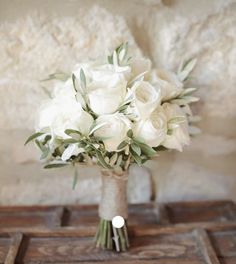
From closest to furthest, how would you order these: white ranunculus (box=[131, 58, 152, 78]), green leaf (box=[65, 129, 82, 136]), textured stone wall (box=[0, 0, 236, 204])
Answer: green leaf (box=[65, 129, 82, 136]) < white ranunculus (box=[131, 58, 152, 78]) < textured stone wall (box=[0, 0, 236, 204])

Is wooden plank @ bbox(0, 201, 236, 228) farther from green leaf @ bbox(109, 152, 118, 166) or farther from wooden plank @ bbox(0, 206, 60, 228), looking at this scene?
green leaf @ bbox(109, 152, 118, 166)

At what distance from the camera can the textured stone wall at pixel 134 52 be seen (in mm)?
971

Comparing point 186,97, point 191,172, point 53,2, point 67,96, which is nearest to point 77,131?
point 67,96

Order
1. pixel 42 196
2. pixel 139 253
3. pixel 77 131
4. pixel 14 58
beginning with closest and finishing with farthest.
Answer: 1. pixel 77 131
2. pixel 139 253
3. pixel 14 58
4. pixel 42 196

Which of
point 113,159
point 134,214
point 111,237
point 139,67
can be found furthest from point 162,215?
point 139,67

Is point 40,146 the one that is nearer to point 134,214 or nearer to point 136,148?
point 136,148

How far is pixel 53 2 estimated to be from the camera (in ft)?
3.15

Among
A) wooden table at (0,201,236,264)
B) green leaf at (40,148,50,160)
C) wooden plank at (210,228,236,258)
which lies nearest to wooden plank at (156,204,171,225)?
wooden table at (0,201,236,264)

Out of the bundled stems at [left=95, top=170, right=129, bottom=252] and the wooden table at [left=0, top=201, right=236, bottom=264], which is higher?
the bundled stems at [left=95, top=170, right=129, bottom=252]

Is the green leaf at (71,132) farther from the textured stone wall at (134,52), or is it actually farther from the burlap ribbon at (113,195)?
the textured stone wall at (134,52)

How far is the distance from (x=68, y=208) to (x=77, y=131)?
13.6 inches

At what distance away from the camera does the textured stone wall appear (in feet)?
3.18

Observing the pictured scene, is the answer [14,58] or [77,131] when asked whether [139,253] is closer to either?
[77,131]

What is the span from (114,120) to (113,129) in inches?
0.7
